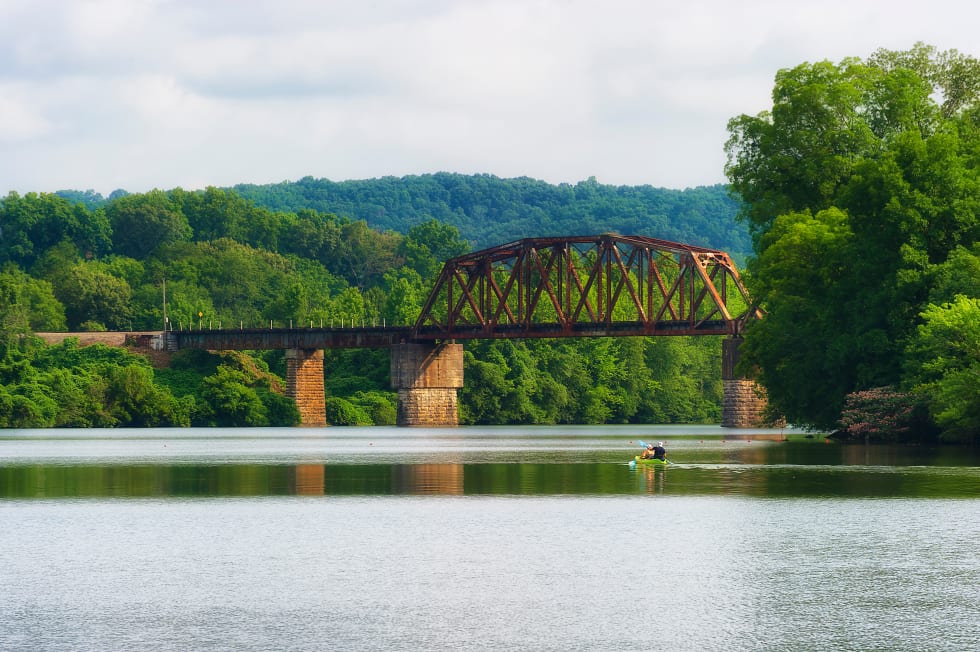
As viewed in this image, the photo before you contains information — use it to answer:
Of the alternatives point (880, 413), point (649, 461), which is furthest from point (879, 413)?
point (649, 461)

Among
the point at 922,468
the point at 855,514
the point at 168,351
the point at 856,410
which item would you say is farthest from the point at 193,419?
the point at 855,514

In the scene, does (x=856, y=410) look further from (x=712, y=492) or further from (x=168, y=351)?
(x=168, y=351)

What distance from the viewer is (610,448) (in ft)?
282

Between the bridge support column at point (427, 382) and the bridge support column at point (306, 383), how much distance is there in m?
8.46

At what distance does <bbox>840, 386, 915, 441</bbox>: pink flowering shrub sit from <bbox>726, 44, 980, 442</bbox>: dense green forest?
8 cm

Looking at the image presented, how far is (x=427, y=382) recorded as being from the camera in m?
168

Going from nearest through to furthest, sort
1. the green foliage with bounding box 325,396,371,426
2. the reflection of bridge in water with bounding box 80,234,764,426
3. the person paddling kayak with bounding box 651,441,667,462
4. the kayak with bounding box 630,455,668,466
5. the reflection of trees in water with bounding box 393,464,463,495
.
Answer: the reflection of trees in water with bounding box 393,464,463,495, the person paddling kayak with bounding box 651,441,667,462, the kayak with bounding box 630,455,668,466, the reflection of bridge in water with bounding box 80,234,764,426, the green foliage with bounding box 325,396,371,426

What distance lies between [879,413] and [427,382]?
97.7m

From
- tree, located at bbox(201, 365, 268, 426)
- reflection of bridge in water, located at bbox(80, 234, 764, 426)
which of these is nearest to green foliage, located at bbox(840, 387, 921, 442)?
reflection of bridge in water, located at bbox(80, 234, 764, 426)

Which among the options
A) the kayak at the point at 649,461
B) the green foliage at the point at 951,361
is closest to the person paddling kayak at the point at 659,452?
the kayak at the point at 649,461

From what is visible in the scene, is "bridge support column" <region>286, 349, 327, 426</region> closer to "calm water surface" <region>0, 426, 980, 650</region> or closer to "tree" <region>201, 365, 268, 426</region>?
"tree" <region>201, 365, 268, 426</region>

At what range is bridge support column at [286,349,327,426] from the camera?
16375 centimetres

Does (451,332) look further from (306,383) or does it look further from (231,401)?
(231,401)

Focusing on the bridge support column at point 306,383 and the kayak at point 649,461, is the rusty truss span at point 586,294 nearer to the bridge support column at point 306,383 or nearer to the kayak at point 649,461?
the bridge support column at point 306,383
